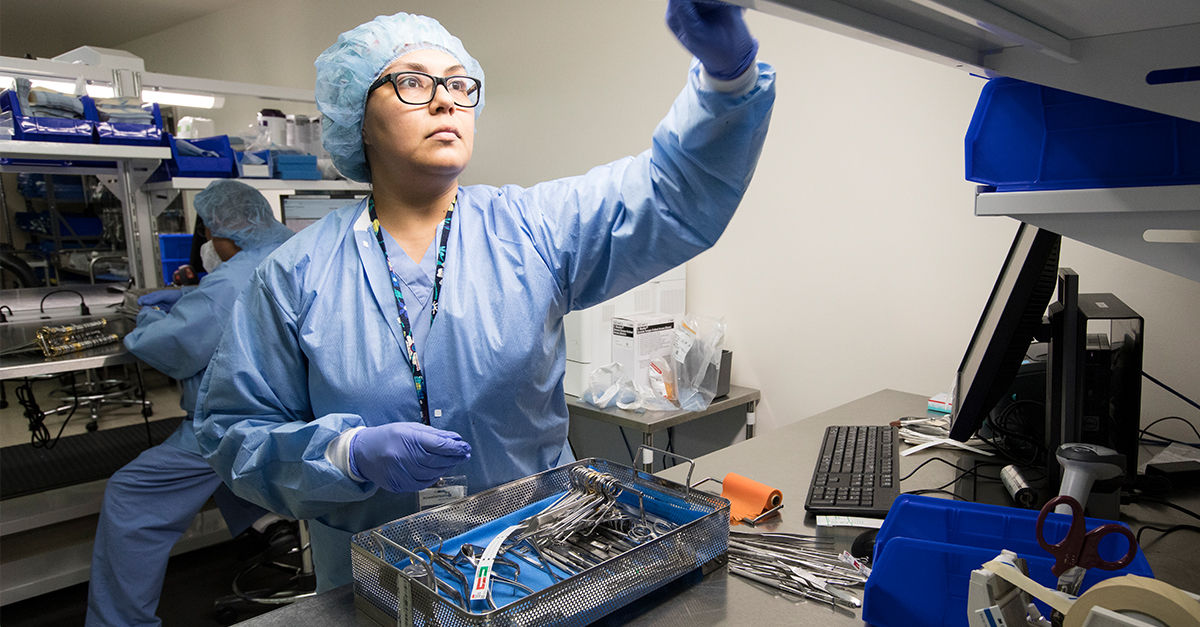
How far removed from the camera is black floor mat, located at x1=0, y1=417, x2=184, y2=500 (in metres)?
2.81

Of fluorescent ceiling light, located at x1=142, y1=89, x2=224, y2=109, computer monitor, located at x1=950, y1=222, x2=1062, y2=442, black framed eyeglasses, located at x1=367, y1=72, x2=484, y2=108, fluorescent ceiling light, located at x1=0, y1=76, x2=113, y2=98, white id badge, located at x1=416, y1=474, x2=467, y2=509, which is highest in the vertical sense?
fluorescent ceiling light, located at x1=142, y1=89, x2=224, y2=109

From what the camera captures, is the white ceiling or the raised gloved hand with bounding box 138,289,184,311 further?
the white ceiling

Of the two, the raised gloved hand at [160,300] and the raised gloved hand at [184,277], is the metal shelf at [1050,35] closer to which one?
the raised gloved hand at [160,300]

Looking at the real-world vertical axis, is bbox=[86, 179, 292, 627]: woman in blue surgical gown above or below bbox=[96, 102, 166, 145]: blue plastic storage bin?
below

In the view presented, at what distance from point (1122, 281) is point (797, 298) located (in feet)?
3.03

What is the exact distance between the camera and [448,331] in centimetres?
113

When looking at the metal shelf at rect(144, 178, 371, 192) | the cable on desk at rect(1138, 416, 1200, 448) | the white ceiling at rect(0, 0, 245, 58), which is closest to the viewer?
the cable on desk at rect(1138, 416, 1200, 448)

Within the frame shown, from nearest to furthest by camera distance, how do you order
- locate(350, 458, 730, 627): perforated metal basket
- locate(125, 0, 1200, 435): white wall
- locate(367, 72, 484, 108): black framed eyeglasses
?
locate(350, 458, 730, 627): perforated metal basket, locate(367, 72, 484, 108): black framed eyeglasses, locate(125, 0, 1200, 435): white wall

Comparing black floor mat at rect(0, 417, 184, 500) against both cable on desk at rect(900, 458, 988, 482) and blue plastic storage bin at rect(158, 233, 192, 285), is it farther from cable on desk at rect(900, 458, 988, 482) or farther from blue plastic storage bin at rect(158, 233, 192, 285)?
cable on desk at rect(900, 458, 988, 482)

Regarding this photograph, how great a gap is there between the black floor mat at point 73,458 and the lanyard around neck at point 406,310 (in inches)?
97.1

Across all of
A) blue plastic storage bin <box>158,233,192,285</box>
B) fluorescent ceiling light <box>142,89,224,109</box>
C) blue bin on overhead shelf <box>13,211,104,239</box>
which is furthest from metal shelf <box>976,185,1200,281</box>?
blue bin on overhead shelf <box>13,211,104,239</box>

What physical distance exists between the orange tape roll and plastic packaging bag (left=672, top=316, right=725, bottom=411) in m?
1.27

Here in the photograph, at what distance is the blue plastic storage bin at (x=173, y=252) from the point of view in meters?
4.05

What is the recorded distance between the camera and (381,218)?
1.28m
